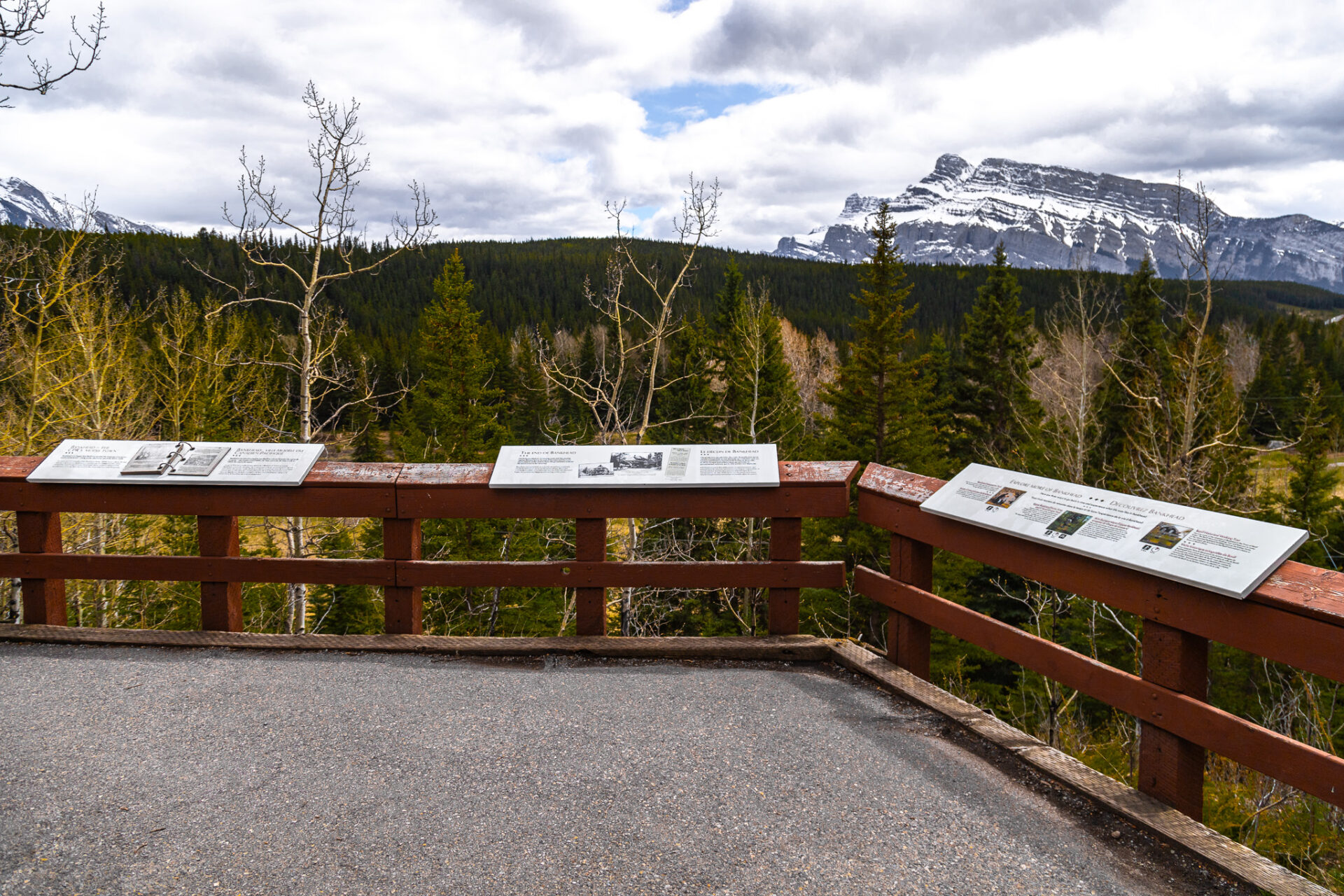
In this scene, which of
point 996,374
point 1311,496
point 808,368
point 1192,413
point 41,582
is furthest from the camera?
point 808,368

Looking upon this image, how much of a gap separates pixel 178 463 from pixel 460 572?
180 centimetres

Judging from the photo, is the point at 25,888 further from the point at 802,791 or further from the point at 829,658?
the point at 829,658

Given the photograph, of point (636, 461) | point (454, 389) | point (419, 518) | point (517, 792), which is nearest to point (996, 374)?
point (454, 389)

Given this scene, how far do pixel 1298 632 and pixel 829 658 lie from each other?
247 centimetres

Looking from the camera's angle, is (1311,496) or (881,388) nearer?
(881,388)

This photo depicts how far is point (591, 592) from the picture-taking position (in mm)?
4855

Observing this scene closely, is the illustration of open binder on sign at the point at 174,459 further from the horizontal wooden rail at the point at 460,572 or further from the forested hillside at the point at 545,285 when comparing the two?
the forested hillside at the point at 545,285

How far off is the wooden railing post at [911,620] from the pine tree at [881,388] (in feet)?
66.3

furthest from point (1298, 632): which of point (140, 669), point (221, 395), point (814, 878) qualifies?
point (221, 395)

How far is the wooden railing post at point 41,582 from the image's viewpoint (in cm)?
502

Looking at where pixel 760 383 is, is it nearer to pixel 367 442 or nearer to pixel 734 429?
pixel 734 429

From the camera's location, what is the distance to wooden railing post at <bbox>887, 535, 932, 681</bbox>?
431 centimetres

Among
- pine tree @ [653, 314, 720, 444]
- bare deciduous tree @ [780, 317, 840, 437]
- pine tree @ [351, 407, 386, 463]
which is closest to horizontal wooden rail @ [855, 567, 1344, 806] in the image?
pine tree @ [653, 314, 720, 444]

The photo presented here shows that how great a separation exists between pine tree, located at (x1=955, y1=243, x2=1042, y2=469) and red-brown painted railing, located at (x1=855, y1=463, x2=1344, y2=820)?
31.3 metres
